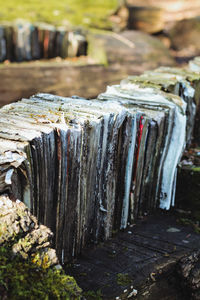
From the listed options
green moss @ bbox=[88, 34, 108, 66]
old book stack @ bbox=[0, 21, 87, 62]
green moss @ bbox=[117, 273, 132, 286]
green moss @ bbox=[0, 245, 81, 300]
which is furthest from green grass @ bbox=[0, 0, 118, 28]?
green moss @ bbox=[0, 245, 81, 300]

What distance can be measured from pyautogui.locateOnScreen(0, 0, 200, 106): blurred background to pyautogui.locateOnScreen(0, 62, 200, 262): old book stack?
354cm

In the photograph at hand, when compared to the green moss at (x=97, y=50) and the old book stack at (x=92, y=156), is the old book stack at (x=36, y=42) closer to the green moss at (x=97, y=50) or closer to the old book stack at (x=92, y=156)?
the green moss at (x=97, y=50)

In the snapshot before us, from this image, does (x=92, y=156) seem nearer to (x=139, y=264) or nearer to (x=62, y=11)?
(x=139, y=264)

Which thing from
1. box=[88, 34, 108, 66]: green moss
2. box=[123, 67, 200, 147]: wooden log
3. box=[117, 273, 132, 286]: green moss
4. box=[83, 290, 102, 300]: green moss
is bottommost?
box=[117, 273, 132, 286]: green moss

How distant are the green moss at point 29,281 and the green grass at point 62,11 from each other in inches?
423

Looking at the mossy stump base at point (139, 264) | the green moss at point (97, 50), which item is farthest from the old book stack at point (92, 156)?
the green moss at point (97, 50)

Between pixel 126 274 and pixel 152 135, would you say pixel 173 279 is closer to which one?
pixel 126 274

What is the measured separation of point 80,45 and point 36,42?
1176 mm

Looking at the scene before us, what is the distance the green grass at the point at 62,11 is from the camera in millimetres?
12172

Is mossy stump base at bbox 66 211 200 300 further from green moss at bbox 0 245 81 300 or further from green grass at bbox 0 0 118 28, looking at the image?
green grass at bbox 0 0 118 28

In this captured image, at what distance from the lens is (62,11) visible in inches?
505

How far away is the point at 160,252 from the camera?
3.23m

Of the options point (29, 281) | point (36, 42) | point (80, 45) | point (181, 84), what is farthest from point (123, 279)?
point (80, 45)

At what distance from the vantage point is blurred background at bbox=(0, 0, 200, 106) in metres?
7.99
